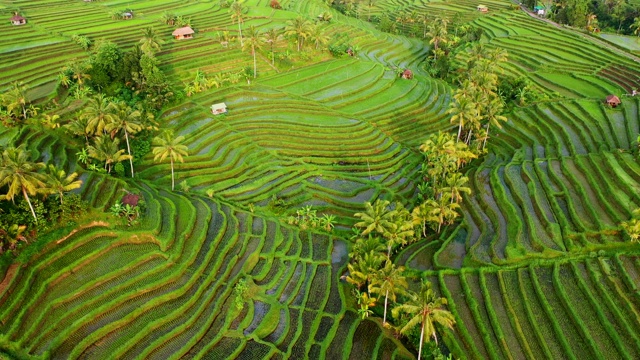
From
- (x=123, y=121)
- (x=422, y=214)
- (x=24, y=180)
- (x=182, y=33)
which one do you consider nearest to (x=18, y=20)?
(x=182, y=33)

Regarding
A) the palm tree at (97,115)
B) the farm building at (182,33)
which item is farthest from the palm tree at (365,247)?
the farm building at (182,33)

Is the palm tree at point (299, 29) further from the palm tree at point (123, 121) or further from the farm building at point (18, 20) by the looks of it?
the farm building at point (18, 20)

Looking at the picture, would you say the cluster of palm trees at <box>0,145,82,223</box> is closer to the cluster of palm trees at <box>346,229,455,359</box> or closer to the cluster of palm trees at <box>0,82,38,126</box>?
the cluster of palm trees at <box>0,82,38,126</box>

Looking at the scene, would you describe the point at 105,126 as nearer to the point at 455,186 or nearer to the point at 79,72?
the point at 79,72

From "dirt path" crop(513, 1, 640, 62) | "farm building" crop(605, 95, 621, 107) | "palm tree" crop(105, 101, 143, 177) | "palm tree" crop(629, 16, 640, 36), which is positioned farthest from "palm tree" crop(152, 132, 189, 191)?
"palm tree" crop(629, 16, 640, 36)

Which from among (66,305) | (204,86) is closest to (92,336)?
(66,305)

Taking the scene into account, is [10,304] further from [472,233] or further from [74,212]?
[472,233]
